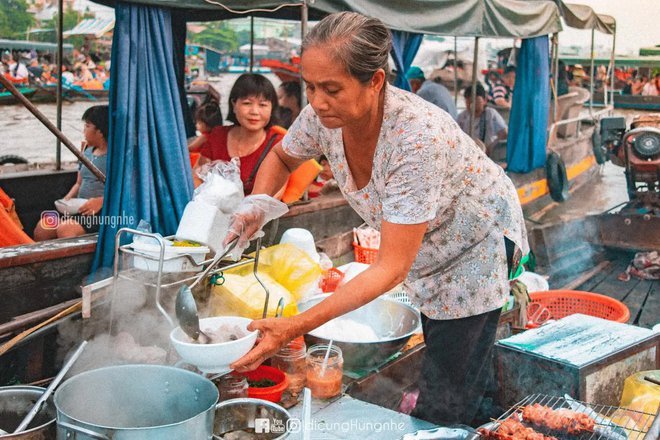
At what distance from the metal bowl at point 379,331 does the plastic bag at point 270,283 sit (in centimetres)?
16

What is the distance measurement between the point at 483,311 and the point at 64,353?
228cm

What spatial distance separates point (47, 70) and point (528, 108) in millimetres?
24996

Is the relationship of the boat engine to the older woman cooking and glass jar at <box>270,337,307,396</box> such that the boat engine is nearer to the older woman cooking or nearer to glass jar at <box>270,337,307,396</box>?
the older woman cooking

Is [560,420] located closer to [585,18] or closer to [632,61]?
[585,18]

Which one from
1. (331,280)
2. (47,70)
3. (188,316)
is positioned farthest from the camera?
(47,70)

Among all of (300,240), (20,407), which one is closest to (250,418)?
(20,407)

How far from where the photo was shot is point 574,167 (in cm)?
1273

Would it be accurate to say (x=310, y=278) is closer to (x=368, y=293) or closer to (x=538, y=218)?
(x=368, y=293)

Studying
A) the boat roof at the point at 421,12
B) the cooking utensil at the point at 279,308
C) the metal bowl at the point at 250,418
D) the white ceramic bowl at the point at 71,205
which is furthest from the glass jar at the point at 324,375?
the white ceramic bowl at the point at 71,205

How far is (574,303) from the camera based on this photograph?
200 inches

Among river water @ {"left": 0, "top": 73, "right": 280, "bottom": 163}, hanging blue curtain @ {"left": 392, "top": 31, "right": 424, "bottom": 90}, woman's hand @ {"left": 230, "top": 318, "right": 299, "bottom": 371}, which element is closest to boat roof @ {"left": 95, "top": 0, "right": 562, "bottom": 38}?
A: hanging blue curtain @ {"left": 392, "top": 31, "right": 424, "bottom": 90}

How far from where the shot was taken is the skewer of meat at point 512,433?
2232 mm

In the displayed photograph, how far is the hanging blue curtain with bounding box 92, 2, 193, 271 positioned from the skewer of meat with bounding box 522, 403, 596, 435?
8.47ft

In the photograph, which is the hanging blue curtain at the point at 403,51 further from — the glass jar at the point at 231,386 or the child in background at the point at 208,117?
the glass jar at the point at 231,386
